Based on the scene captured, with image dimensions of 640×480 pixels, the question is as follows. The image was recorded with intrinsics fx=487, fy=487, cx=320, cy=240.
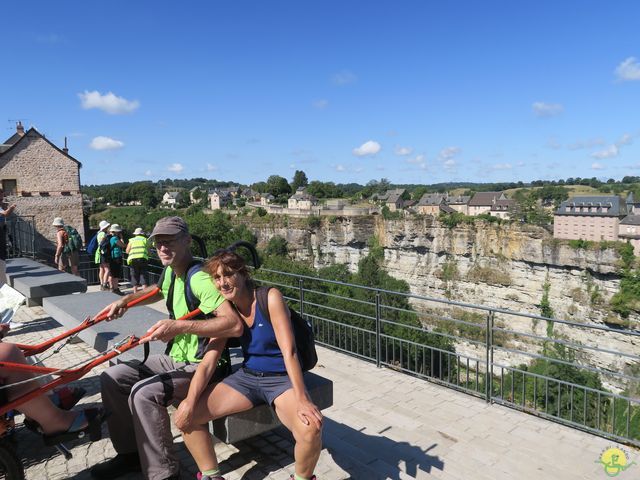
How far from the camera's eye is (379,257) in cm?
5591

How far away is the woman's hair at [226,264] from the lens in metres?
2.67

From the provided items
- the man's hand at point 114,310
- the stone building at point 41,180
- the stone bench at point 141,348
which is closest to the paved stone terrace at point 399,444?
the stone bench at point 141,348

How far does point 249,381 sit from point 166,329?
1.98ft

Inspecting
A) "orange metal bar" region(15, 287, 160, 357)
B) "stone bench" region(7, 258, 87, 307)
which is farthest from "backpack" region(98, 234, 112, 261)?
"orange metal bar" region(15, 287, 160, 357)

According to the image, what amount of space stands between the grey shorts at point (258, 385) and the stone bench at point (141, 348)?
127mm

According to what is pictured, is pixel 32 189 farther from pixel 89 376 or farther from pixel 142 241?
pixel 89 376

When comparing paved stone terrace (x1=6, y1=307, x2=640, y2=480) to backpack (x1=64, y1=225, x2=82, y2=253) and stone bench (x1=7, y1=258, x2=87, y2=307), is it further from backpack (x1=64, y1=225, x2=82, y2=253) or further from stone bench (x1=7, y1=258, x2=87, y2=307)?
backpack (x1=64, y1=225, x2=82, y2=253)

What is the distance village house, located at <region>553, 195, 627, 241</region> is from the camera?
162 ft

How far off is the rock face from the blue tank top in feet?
108

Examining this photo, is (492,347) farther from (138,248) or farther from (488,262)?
(488,262)

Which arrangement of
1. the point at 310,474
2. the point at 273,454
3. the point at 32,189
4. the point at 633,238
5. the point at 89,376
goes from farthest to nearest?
1. the point at 633,238
2. the point at 32,189
3. the point at 89,376
4. the point at 273,454
5. the point at 310,474

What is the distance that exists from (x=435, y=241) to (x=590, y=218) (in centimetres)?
1592

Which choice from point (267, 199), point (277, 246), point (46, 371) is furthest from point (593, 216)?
point (267, 199)

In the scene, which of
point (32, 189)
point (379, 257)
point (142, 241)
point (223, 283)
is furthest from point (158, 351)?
point (379, 257)
